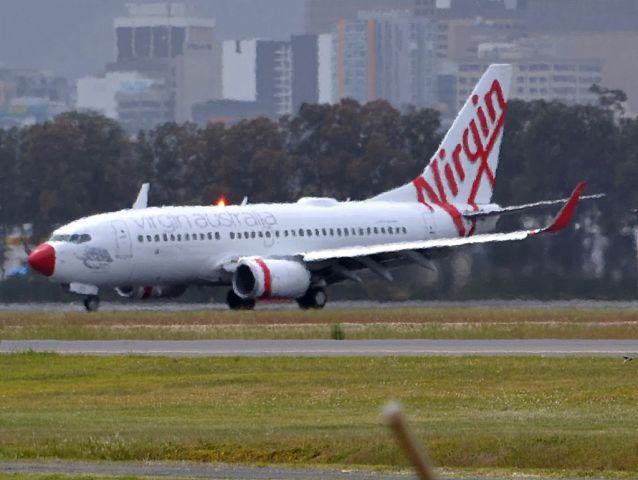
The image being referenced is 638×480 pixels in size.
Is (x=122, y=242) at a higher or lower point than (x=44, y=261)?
higher

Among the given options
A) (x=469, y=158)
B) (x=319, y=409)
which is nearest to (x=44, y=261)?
(x=469, y=158)

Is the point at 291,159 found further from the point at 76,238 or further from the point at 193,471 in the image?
the point at 193,471

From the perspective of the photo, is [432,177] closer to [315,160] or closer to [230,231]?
[230,231]

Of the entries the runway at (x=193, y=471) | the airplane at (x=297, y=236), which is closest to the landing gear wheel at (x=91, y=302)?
the airplane at (x=297, y=236)

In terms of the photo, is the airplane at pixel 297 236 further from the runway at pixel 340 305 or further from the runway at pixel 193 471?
the runway at pixel 193 471

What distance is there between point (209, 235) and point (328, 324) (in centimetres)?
1307

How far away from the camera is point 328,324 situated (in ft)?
185

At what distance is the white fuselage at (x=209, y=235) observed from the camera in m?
66.6

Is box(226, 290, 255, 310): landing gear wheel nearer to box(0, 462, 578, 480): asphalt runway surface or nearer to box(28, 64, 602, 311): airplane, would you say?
box(28, 64, 602, 311): airplane

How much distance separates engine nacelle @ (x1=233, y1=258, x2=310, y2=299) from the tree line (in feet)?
63.1

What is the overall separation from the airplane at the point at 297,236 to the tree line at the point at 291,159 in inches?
428

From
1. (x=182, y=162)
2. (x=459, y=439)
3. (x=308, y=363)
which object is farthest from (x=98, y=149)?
(x=459, y=439)

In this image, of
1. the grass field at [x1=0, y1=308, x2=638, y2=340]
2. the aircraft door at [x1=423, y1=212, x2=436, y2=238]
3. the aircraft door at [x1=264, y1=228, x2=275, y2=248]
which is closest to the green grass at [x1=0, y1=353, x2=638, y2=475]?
the grass field at [x1=0, y1=308, x2=638, y2=340]

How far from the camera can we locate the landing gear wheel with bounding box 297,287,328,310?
6912 centimetres
